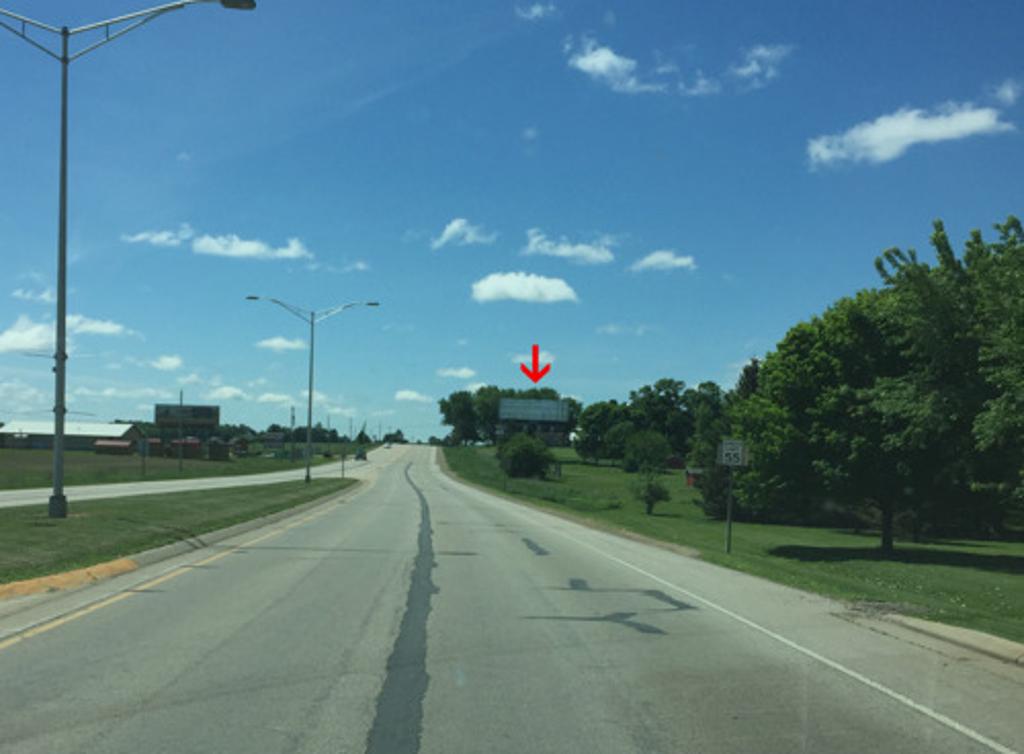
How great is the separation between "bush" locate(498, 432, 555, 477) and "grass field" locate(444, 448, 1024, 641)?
960 inches

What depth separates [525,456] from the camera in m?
104

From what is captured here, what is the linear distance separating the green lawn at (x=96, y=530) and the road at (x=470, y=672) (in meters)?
1.62

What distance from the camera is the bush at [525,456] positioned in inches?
4107

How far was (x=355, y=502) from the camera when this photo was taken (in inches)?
1873

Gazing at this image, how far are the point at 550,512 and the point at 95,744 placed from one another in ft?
139

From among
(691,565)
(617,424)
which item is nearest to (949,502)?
(691,565)

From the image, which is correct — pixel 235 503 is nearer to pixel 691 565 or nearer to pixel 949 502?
pixel 691 565

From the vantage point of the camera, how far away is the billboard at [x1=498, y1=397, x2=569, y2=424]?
487 feet

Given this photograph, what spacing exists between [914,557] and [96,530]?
31555mm

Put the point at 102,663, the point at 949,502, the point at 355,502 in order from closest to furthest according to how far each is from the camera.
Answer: the point at 102,663 → the point at 949,502 → the point at 355,502

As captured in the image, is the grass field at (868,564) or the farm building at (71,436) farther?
the farm building at (71,436)

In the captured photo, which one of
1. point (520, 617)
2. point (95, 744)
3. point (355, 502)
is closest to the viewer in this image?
point (95, 744)

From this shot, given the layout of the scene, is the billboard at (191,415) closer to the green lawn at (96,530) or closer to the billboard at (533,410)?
the billboard at (533,410)

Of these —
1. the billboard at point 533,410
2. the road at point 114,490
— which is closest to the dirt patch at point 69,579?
the road at point 114,490
